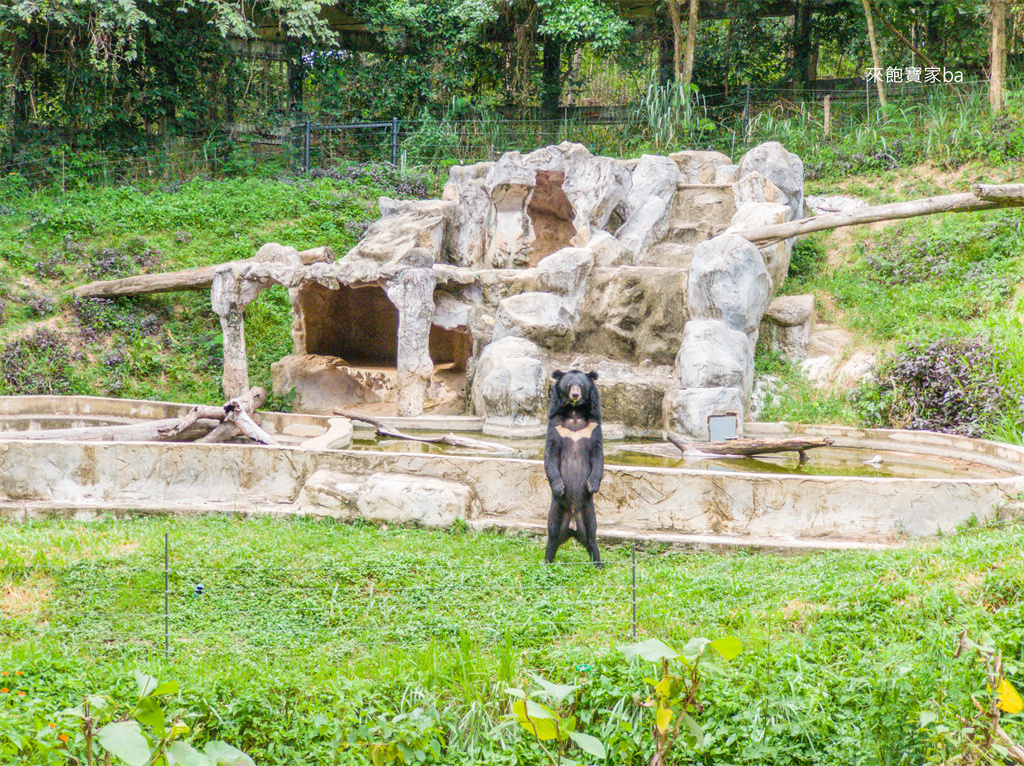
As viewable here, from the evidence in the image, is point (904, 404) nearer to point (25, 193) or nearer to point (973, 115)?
point (973, 115)

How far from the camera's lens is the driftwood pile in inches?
377

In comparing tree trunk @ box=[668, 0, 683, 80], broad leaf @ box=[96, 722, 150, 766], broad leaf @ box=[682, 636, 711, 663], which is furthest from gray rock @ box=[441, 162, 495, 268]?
broad leaf @ box=[96, 722, 150, 766]

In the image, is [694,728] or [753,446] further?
[753,446]

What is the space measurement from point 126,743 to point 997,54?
65.9 feet

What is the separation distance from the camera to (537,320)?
12422mm

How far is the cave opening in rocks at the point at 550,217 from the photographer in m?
15.6

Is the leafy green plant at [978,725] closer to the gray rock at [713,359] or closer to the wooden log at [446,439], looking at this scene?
the wooden log at [446,439]

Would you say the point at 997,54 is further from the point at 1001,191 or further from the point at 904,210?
the point at 1001,191

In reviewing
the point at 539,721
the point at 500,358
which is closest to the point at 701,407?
the point at 500,358

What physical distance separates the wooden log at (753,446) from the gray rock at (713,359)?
4.17 feet

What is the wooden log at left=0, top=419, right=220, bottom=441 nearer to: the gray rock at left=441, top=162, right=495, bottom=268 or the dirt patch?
the dirt patch

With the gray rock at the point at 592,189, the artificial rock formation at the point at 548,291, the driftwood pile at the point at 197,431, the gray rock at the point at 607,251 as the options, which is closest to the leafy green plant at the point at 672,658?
the driftwood pile at the point at 197,431

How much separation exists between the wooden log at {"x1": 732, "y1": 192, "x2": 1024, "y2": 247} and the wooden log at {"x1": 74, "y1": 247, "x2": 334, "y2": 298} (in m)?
6.67

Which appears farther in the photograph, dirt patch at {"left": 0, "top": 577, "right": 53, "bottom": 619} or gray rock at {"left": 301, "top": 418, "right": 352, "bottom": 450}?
gray rock at {"left": 301, "top": 418, "right": 352, "bottom": 450}
